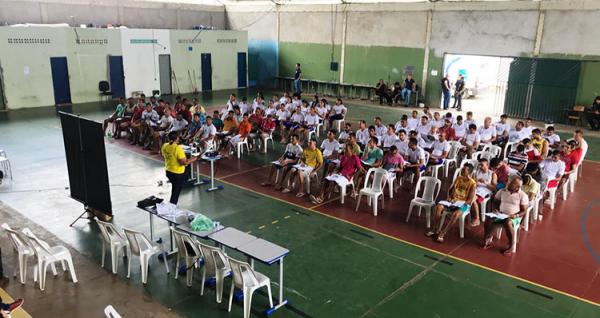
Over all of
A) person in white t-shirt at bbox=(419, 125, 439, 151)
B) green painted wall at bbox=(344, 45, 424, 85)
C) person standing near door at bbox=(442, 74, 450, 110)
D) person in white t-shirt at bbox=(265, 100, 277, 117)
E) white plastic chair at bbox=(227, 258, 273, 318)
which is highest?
green painted wall at bbox=(344, 45, 424, 85)

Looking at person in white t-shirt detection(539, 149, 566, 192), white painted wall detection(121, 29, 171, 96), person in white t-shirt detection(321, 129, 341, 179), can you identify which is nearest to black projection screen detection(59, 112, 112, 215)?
person in white t-shirt detection(321, 129, 341, 179)

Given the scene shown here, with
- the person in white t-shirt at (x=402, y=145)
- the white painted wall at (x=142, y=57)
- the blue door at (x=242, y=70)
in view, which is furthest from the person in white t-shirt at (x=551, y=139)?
the blue door at (x=242, y=70)

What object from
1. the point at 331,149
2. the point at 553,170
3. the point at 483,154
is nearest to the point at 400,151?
the point at 331,149

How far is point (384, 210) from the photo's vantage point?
10281mm

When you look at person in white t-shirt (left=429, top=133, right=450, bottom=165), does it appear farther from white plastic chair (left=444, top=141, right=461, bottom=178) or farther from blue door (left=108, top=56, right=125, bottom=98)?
blue door (left=108, top=56, right=125, bottom=98)

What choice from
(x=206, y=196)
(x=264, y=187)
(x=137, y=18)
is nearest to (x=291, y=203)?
(x=264, y=187)

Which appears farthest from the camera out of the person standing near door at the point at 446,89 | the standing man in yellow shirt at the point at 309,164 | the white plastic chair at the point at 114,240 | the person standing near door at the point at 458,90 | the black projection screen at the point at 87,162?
the person standing near door at the point at 446,89

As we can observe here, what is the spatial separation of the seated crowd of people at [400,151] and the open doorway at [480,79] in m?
9.61

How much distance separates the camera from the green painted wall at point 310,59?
1097 inches

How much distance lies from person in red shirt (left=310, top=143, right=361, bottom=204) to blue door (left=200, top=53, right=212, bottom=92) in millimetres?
19167

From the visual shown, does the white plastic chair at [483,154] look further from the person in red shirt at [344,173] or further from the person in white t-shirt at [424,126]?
the person in red shirt at [344,173]

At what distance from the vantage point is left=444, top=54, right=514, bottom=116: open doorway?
76.1 feet

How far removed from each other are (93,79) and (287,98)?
11380 mm

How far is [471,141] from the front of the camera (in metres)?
12.9
